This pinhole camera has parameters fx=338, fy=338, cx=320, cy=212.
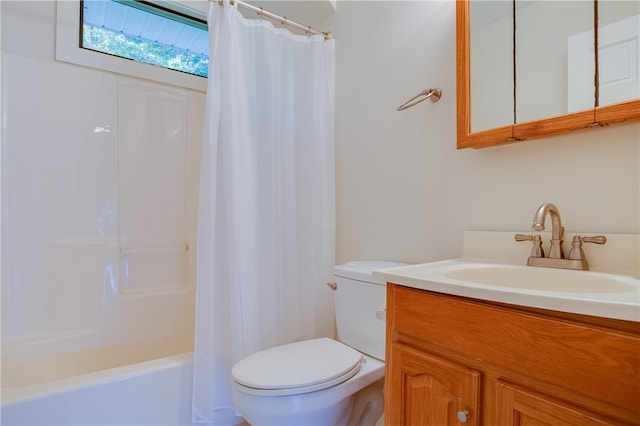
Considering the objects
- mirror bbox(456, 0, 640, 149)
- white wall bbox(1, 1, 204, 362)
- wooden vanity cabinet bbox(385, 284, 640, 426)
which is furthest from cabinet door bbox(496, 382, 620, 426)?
white wall bbox(1, 1, 204, 362)

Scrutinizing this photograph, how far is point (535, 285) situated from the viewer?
37.2 inches

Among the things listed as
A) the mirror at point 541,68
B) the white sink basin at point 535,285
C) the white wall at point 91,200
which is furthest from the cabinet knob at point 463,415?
the white wall at point 91,200

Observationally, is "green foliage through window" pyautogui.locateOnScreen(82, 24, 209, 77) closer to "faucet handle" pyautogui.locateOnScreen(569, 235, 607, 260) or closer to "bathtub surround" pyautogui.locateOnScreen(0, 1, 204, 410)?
"bathtub surround" pyautogui.locateOnScreen(0, 1, 204, 410)

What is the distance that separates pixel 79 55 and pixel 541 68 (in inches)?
80.7

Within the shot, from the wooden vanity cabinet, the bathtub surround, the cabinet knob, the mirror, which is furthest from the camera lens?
the bathtub surround

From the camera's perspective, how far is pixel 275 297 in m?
1.58

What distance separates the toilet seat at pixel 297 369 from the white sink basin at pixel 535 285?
17.0 inches

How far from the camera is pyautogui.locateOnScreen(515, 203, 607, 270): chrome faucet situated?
2.92 feet

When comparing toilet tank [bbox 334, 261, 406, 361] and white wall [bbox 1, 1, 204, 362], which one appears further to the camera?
white wall [bbox 1, 1, 204, 362]

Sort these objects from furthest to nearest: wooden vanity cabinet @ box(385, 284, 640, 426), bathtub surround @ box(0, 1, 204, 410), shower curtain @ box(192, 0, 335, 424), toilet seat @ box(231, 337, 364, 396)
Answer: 1. bathtub surround @ box(0, 1, 204, 410)
2. shower curtain @ box(192, 0, 335, 424)
3. toilet seat @ box(231, 337, 364, 396)
4. wooden vanity cabinet @ box(385, 284, 640, 426)

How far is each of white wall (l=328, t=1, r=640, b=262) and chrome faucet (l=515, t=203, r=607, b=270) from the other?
0.27 feet

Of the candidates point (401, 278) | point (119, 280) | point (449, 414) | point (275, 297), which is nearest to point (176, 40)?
point (119, 280)

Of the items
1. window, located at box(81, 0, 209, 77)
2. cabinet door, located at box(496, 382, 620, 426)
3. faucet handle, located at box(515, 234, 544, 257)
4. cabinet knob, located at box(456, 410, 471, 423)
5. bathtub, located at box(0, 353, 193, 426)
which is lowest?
bathtub, located at box(0, 353, 193, 426)

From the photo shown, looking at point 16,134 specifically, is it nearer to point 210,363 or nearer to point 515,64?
point 210,363
